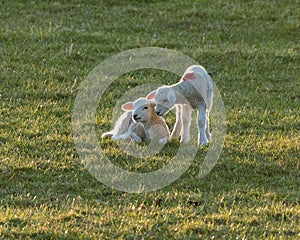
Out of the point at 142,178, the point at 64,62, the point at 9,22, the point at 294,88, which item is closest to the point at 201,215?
the point at 142,178

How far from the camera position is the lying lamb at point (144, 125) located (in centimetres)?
857

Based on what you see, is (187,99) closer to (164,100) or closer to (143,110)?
(164,100)

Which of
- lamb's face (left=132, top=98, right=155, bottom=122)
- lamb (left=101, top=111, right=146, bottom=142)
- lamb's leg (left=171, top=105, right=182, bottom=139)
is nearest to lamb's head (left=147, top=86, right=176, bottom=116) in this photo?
lamb's face (left=132, top=98, right=155, bottom=122)

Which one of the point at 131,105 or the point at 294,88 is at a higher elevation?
the point at 131,105

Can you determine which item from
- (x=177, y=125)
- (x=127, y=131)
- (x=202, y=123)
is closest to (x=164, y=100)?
(x=202, y=123)

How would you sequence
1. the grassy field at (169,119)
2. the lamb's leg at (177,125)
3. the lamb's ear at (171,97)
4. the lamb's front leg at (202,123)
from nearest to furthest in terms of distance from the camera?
the grassy field at (169,119) → the lamb's ear at (171,97) → the lamb's front leg at (202,123) → the lamb's leg at (177,125)

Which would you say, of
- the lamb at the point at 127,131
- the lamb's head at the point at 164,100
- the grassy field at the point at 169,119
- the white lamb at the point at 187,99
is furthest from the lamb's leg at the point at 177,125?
the lamb's head at the point at 164,100

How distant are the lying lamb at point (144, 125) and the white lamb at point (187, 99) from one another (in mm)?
129

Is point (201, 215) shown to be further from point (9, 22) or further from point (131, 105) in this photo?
point (9, 22)

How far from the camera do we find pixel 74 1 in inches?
623

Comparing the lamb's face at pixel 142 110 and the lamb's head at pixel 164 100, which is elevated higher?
the lamb's head at pixel 164 100

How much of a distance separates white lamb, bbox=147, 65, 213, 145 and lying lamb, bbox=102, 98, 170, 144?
13 centimetres

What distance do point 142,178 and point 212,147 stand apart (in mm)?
1129

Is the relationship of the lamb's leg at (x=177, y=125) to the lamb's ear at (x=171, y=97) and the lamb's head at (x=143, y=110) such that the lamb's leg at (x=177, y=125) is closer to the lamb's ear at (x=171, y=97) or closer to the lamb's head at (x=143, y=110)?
the lamb's head at (x=143, y=110)
